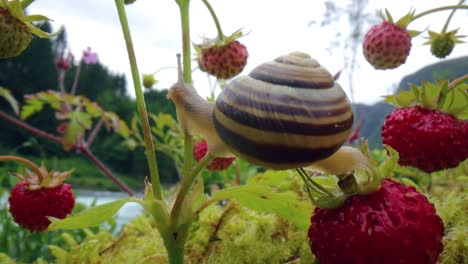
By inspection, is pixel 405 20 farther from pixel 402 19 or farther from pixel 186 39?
pixel 186 39

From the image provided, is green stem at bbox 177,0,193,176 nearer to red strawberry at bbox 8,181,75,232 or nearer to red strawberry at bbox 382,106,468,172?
red strawberry at bbox 382,106,468,172

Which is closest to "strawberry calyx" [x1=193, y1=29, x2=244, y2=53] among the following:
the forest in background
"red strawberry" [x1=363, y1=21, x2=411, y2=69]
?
"red strawberry" [x1=363, y1=21, x2=411, y2=69]

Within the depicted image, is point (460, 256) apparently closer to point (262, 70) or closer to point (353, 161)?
point (353, 161)

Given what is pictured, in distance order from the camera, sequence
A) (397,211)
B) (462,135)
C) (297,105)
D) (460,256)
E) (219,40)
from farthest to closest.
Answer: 1. (219,40)
2. (462,135)
3. (460,256)
4. (397,211)
5. (297,105)

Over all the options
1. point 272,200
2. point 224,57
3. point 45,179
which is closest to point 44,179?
point 45,179

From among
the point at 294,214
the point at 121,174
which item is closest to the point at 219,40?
the point at 294,214
